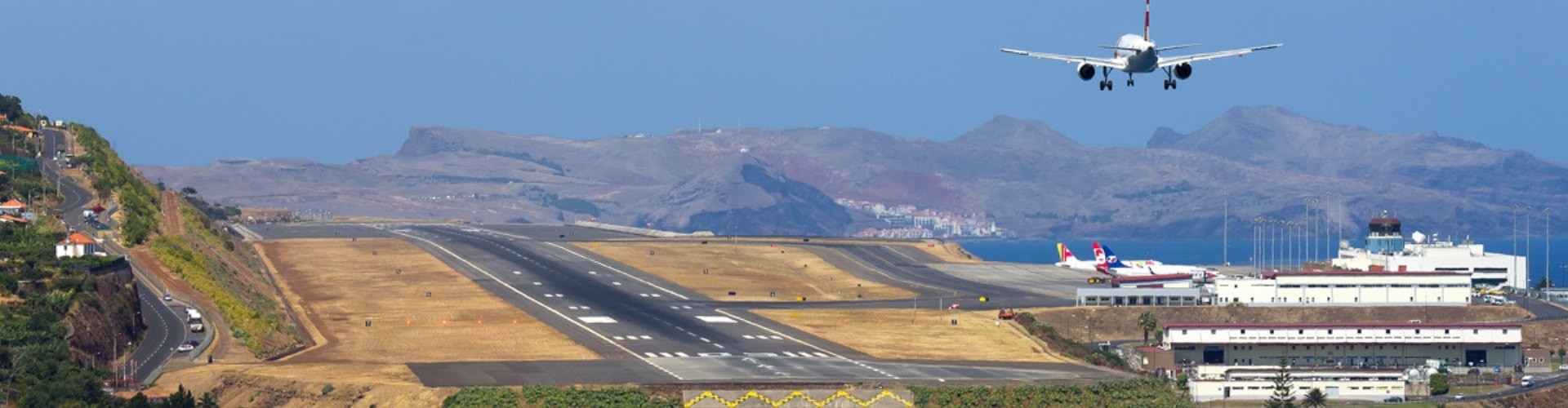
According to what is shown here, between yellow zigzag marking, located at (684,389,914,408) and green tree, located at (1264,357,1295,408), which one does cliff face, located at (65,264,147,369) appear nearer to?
yellow zigzag marking, located at (684,389,914,408)

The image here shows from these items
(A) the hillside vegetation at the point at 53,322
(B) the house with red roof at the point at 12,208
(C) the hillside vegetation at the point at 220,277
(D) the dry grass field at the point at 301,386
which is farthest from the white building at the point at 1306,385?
(B) the house with red roof at the point at 12,208

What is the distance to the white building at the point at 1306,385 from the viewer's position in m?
143

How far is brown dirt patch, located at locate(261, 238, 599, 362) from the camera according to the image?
143250mm

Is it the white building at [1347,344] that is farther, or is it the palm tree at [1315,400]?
the white building at [1347,344]

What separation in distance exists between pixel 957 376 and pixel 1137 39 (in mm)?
39161

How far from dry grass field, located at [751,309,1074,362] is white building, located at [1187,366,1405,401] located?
1133cm

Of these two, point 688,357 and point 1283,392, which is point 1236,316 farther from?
point 688,357

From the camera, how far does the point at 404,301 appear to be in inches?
7087

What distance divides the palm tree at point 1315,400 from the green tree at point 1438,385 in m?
13.1

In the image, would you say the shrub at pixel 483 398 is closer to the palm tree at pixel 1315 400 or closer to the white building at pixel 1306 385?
the white building at pixel 1306 385

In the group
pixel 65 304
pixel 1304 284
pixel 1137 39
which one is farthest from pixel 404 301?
pixel 1137 39

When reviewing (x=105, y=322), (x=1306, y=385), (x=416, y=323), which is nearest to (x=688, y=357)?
(x=416, y=323)

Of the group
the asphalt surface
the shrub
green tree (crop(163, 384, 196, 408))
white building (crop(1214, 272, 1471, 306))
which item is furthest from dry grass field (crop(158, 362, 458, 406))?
white building (crop(1214, 272, 1471, 306))

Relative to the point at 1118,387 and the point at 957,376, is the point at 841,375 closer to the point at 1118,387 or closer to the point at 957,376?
the point at 957,376
